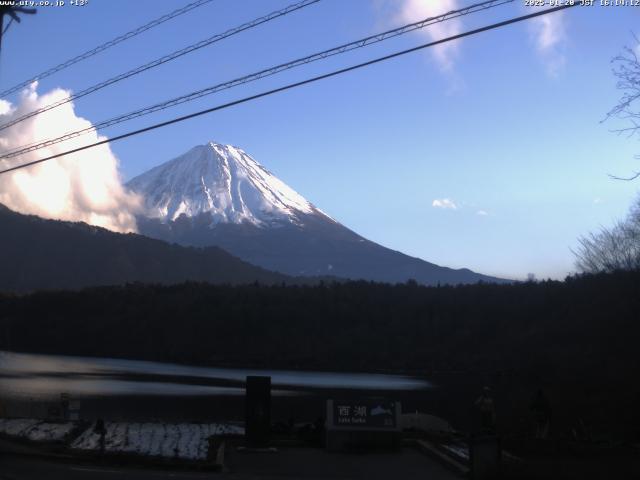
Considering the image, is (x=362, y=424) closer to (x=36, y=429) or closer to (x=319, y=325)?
(x=36, y=429)

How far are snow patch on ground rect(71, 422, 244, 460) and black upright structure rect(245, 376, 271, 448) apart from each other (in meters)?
0.99

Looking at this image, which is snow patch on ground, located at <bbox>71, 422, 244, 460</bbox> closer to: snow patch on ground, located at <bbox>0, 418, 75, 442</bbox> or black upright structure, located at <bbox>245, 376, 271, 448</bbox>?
snow patch on ground, located at <bbox>0, 418, 75, 442</bbox>

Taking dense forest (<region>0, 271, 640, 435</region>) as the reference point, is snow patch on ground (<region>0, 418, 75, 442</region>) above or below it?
below

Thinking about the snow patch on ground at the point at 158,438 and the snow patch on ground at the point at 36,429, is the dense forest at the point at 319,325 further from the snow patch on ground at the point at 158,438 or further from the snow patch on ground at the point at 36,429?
the snow patch on ground at the point at 36,429

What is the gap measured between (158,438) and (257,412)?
3051 mm

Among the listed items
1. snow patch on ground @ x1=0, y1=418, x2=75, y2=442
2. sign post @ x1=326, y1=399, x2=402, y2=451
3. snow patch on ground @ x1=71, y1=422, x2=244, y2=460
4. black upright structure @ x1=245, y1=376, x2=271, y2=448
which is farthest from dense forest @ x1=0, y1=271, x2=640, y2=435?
black upright structure @ x1=245, y1=376, x2=271, y2=448

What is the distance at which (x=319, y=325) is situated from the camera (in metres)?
132

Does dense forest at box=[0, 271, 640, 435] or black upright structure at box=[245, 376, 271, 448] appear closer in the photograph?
black upright structure at box=[245, 376, 271, 448]

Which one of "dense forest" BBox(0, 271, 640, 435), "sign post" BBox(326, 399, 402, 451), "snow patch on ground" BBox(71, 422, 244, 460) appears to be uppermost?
"dense forest" BBox(0, 271, 640, 435)

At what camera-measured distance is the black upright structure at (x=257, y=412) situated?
17.6 meters

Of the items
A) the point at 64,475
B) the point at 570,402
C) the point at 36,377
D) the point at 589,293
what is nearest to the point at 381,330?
the point at 589,293

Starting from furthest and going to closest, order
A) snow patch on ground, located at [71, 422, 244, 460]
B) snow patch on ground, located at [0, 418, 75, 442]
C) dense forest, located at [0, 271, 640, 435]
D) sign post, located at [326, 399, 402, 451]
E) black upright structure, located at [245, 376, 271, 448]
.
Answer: dense forest, located at [0, 271, 640, 435] → snow patch on ground, located at [0, 418, 75, 442] → sign post, located at [326, 399, 402, 451] → black upright structure, located at [245, 376, 271, 448] → snow patch on ground, located at [71, 422, 244, 460]

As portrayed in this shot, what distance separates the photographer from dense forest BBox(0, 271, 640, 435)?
106000 mm

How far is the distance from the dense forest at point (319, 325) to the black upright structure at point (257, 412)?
67.0m
